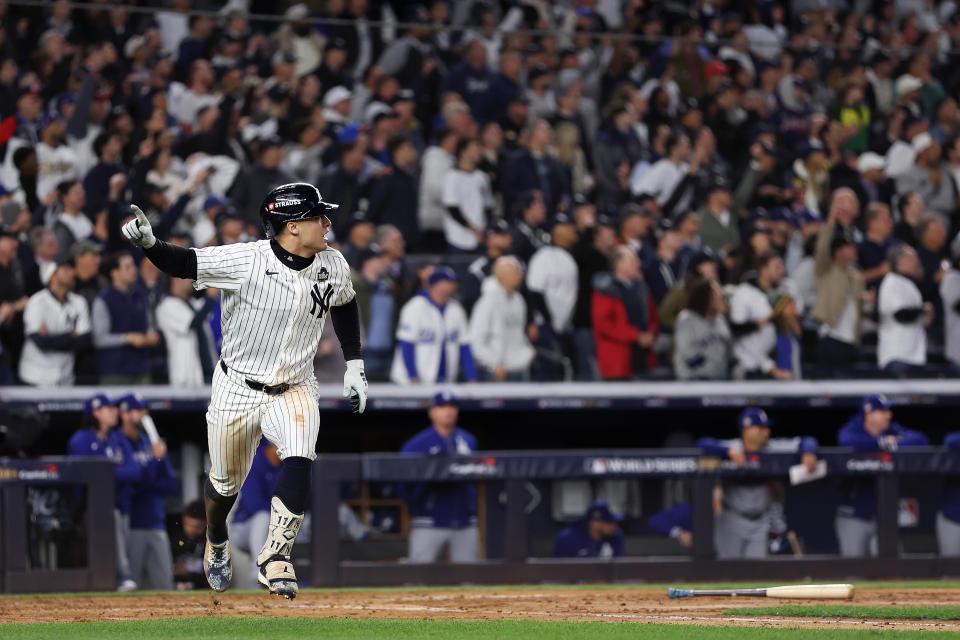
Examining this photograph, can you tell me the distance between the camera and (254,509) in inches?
375

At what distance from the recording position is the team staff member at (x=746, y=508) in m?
9.77

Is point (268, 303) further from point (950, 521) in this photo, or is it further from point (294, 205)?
point (950, 521)

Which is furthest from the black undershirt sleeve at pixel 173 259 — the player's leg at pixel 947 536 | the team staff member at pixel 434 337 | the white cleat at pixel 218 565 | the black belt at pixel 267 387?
the player's leg at pixel 947 536

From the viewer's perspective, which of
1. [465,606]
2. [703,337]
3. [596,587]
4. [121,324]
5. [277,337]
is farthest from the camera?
[703,337]

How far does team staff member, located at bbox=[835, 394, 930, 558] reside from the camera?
391 inches

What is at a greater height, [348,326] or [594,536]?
[348,326]

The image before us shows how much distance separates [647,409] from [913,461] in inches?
99.5

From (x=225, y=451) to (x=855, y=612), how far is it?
10.0ft

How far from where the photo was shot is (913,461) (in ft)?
33.3

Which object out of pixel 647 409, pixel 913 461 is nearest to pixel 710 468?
pixel 913 461

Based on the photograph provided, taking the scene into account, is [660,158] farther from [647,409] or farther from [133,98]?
[133,98]

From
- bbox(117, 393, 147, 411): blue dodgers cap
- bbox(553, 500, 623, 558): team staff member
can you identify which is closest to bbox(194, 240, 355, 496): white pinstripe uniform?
bbox(117, 393, 147, 411): blue dodgers cap

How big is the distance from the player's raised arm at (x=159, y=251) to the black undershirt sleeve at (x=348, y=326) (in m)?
0.71

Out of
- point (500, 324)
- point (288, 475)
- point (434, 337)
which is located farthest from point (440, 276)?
point (288, 475)
